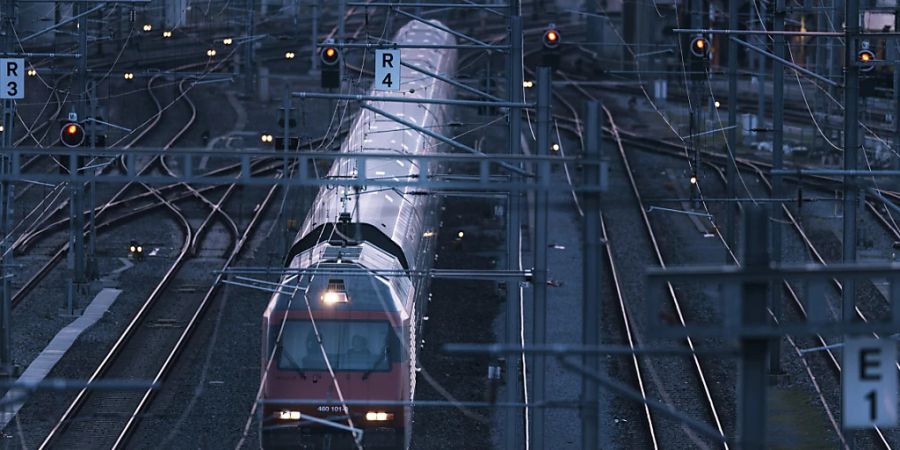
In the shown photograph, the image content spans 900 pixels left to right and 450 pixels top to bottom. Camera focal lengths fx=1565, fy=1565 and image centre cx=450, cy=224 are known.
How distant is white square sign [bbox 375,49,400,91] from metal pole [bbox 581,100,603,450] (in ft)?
29.2

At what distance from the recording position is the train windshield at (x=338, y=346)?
16172 mm

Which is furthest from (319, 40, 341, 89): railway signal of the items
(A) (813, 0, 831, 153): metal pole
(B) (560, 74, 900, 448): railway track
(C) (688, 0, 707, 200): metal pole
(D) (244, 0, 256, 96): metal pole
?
(D) (244, 0, 256, 96): metal pole

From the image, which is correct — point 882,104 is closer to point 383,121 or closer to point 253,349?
point 383,121

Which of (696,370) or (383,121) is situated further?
(383,121)

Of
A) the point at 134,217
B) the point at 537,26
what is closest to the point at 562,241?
the point at 134,217

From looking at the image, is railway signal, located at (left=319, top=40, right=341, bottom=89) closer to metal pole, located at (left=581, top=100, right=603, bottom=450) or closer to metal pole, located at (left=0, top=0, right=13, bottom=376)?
metal pole, located at (left=0, top=0, right=13, bottom=376)

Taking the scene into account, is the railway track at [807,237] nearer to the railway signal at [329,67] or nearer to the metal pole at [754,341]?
the metal pole at [754,341]

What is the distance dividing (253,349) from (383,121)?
4.47 meters

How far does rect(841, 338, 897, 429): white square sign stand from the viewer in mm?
10023

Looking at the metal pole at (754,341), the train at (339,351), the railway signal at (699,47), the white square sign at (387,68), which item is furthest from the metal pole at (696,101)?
the metal pole at (754,341)

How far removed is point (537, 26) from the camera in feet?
207

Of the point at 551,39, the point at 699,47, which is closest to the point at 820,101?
the point at 699,47

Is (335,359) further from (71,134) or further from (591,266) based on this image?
(71,134)

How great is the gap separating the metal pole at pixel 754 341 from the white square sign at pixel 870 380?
1.13 metres
